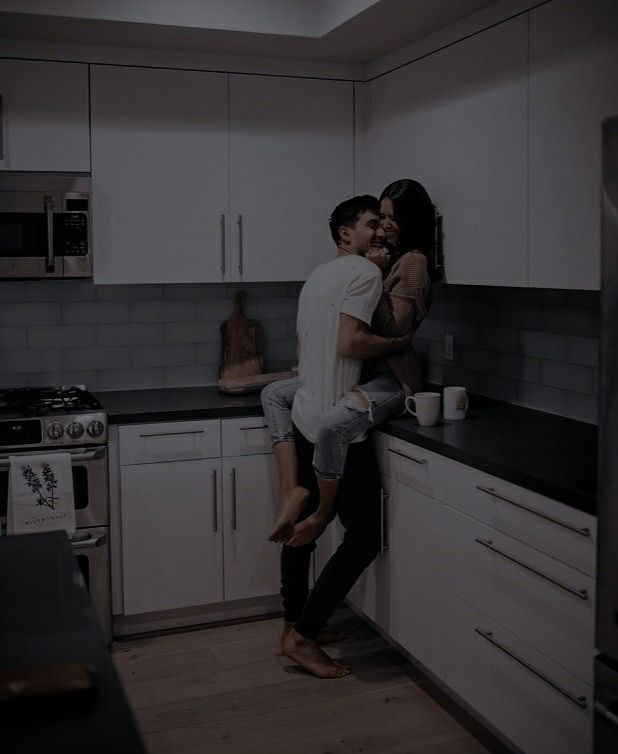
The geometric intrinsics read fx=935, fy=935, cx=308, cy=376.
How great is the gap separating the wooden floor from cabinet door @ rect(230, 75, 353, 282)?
5.03 feet

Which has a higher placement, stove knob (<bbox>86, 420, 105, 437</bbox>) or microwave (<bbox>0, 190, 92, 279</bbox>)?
microwave (<bbox>0, 190, 92, 279</bbox>)

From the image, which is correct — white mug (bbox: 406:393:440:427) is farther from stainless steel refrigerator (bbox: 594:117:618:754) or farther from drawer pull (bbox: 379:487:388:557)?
stainless steel refrigerator (bbox: 594:117:618:754)

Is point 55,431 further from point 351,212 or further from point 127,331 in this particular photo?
point 351,212

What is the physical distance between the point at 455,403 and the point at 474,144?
2.93 ft

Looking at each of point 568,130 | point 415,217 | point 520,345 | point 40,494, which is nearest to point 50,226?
point 40,494

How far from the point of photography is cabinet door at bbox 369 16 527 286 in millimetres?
2973

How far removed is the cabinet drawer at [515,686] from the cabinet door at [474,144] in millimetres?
1104

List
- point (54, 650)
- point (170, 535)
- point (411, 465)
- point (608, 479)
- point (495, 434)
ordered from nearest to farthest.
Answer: point (54, 650) < point (608, 479) < point (495, 434) < point (411, 465) < point (170, 535)

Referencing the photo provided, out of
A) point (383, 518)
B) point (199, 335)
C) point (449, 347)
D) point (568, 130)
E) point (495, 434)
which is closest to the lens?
point (568, 130)

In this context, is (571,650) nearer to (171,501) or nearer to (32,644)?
(32,644)

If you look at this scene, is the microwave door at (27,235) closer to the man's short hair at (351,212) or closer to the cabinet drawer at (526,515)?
the man's short hair at (351,212)

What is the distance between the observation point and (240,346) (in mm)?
4250

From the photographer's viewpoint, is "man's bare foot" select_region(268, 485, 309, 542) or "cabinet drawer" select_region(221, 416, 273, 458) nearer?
"man's bare foot" select_region(268, 485, 309, 542)

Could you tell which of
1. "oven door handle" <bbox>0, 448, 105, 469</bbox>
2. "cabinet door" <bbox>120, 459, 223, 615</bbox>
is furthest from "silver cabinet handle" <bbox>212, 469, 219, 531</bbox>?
"oven door handle" <bbox>0, 448, 105, 469</bbox>
